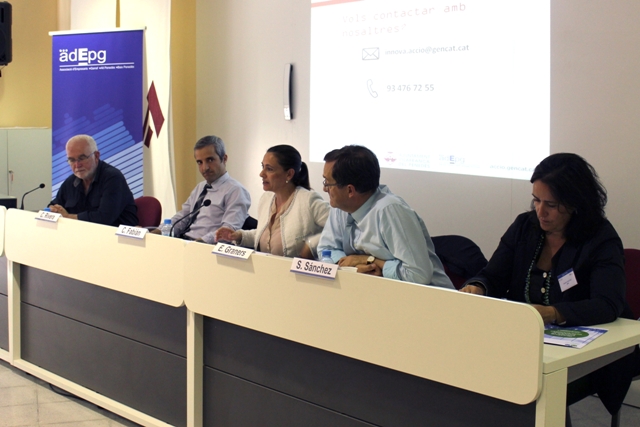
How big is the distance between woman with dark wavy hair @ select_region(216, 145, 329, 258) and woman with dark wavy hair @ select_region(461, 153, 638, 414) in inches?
35.9

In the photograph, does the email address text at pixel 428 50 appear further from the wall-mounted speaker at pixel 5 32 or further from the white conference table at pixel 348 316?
the wall-mounted speaker at pixel 5 32

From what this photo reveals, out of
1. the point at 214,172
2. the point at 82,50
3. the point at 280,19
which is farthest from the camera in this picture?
the point at 82,50

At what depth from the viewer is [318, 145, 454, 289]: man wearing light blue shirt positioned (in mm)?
2393

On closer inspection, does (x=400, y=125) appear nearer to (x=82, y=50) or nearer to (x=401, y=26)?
(x=401, y=26)

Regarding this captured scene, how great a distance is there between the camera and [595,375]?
221cm

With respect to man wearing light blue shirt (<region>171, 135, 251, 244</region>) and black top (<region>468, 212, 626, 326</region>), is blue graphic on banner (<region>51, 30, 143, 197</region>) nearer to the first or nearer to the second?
man wearing light blue shirt (<region>171, 135, 251, 244</region>)

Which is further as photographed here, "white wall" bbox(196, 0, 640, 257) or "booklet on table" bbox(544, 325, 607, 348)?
"white wall" bbox(196, 0, 640, 257)

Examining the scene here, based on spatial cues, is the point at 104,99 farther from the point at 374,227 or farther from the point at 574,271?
the point at 574,271

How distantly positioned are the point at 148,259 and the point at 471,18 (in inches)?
93.0

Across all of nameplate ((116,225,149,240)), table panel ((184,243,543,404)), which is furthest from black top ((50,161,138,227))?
table panel ((184,243,543,404))

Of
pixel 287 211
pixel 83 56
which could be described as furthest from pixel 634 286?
pixel 83 56

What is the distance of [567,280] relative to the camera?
2184 millimetres

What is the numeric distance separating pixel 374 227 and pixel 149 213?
6.40ft

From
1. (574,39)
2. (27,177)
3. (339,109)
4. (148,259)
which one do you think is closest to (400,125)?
(339,109)
